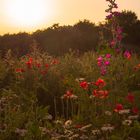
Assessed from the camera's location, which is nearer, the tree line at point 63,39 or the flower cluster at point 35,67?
the flower cluster at point 35,67

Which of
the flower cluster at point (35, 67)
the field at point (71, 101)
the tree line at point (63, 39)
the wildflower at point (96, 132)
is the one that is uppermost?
the tree line at point (63, 39)

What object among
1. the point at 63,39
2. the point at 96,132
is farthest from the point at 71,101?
the point at 63,39

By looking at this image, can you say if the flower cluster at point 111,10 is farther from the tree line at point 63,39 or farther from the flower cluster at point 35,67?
the tree line at point 63,39

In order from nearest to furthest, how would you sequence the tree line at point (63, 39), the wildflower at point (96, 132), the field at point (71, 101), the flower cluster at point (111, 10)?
the wildflower at point (96, 132), the field at point (71, 101), the flower cluster at point (111, 10), the tree line at point (63, 39)

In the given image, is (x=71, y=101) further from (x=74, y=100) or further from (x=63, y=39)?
(x=63, y=39)

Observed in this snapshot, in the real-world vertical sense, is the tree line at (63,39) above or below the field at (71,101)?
above

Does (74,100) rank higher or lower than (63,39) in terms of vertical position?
lower

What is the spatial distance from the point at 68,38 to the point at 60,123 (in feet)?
59.6

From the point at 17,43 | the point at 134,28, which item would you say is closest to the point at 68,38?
the point at 17,43

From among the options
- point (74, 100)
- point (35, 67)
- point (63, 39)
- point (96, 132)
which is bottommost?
point (96, 132)

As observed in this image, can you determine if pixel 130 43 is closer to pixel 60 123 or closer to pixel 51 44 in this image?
pixel 51 44

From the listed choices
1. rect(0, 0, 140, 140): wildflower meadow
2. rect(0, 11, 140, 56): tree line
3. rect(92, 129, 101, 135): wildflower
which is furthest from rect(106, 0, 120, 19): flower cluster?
rect(0, 11, 140, 56): tree line

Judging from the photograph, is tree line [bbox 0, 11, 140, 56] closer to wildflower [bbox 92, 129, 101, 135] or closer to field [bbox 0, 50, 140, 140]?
field [bbox 0, 50, 140, 140]

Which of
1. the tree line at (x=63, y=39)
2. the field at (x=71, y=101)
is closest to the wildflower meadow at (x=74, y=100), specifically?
the field at (x=71, y=101)
